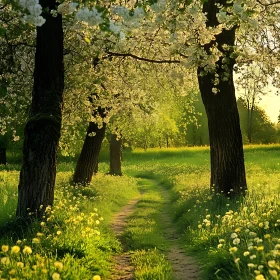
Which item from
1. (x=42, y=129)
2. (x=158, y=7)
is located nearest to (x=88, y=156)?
(x=42, y=129)

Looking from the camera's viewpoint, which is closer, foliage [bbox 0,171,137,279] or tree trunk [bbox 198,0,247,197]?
foliage [bbox 0,171,137,279]

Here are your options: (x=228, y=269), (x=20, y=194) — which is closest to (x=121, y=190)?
(x=20, y=194)

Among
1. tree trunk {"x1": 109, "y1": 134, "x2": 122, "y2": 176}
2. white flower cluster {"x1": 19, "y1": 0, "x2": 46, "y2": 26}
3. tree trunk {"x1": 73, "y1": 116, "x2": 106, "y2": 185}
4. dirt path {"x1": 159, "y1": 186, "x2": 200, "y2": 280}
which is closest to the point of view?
white flower cluster {"x1": 19, "y1": 0, "x2": 46, "y2": 26}

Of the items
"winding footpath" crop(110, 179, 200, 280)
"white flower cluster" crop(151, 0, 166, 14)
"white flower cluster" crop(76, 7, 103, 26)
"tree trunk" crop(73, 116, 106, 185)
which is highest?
"white flower cluster" crop(151, 0, 166, 14)

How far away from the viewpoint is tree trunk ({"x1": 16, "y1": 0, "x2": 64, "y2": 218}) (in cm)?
993

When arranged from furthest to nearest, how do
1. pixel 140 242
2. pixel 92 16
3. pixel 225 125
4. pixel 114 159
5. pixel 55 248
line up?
pixel 114 159
pixel 225 125
pixel 140 242
pixel 55 248
pixel 92 16

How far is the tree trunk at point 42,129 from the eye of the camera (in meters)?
9.93

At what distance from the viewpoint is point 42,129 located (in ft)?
32.8

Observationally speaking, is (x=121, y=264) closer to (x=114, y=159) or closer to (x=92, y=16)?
(x=92, y=16)

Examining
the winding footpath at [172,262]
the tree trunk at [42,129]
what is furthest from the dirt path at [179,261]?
the tree trunk at [42,129]

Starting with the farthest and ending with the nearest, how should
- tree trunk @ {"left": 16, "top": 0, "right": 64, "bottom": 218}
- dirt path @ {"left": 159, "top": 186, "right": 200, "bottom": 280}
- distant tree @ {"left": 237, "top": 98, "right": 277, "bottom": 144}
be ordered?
distant tree @ {"left": 237, "top": 98, "right": 277, "bottom": 144} < tree trunk @ {"left": 16, "top": 0, "right": 64, "bottom": 218} < dirt path @ {"left": 159, "top": 186, "right": 200, "bottom": 280}

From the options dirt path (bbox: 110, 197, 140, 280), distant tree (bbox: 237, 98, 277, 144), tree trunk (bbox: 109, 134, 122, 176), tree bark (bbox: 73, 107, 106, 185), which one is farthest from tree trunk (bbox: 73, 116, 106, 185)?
distant tree (bbox: 237, 98, 277, 144)

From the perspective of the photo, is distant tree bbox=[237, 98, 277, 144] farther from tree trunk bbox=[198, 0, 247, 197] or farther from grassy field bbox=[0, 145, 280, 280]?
grassy field bbox=[0, 145, 280, 280]

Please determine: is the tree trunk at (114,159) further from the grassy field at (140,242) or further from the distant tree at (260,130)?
the distant tree at (260,130)
